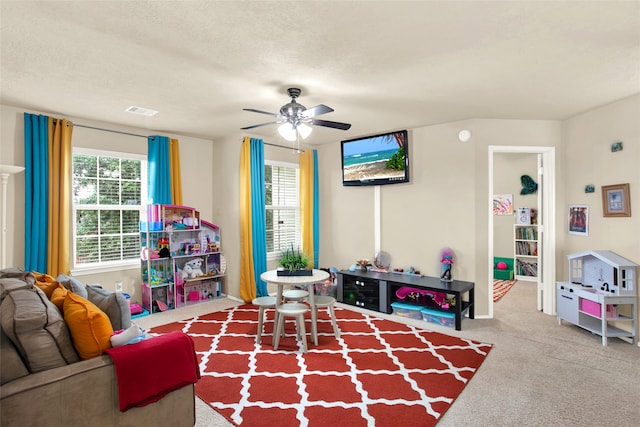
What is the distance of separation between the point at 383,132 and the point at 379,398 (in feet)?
11.6

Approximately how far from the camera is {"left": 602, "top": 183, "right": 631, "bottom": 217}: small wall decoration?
341 cm

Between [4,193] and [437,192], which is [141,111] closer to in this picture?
[4,193]

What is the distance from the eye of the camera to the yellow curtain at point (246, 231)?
4.85 metres

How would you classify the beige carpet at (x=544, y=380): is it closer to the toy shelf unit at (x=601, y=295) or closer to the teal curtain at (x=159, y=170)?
the toy shelf unit at (x=601, y=295)

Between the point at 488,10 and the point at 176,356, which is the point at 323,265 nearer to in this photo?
the point at 176,356

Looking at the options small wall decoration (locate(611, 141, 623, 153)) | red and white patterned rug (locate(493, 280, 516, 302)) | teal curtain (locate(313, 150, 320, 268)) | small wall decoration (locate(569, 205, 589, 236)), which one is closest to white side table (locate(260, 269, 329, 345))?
teal curtain (locate(313, 150, 320, 268))

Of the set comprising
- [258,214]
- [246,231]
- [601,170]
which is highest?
[601,170]

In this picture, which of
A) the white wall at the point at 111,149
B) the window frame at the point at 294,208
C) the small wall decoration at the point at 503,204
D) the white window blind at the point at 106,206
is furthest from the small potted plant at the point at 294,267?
the small wall decoration at the point at 503,204

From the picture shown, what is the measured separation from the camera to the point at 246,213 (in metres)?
4.87

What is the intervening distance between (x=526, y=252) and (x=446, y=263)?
3130 millimetres

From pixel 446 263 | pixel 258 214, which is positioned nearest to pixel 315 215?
pixel 258 214

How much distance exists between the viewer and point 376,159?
5.01 metres

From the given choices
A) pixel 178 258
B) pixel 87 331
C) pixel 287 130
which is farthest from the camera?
pixel 178 258

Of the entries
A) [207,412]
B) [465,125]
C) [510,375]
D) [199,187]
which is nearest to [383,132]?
[465,125]
